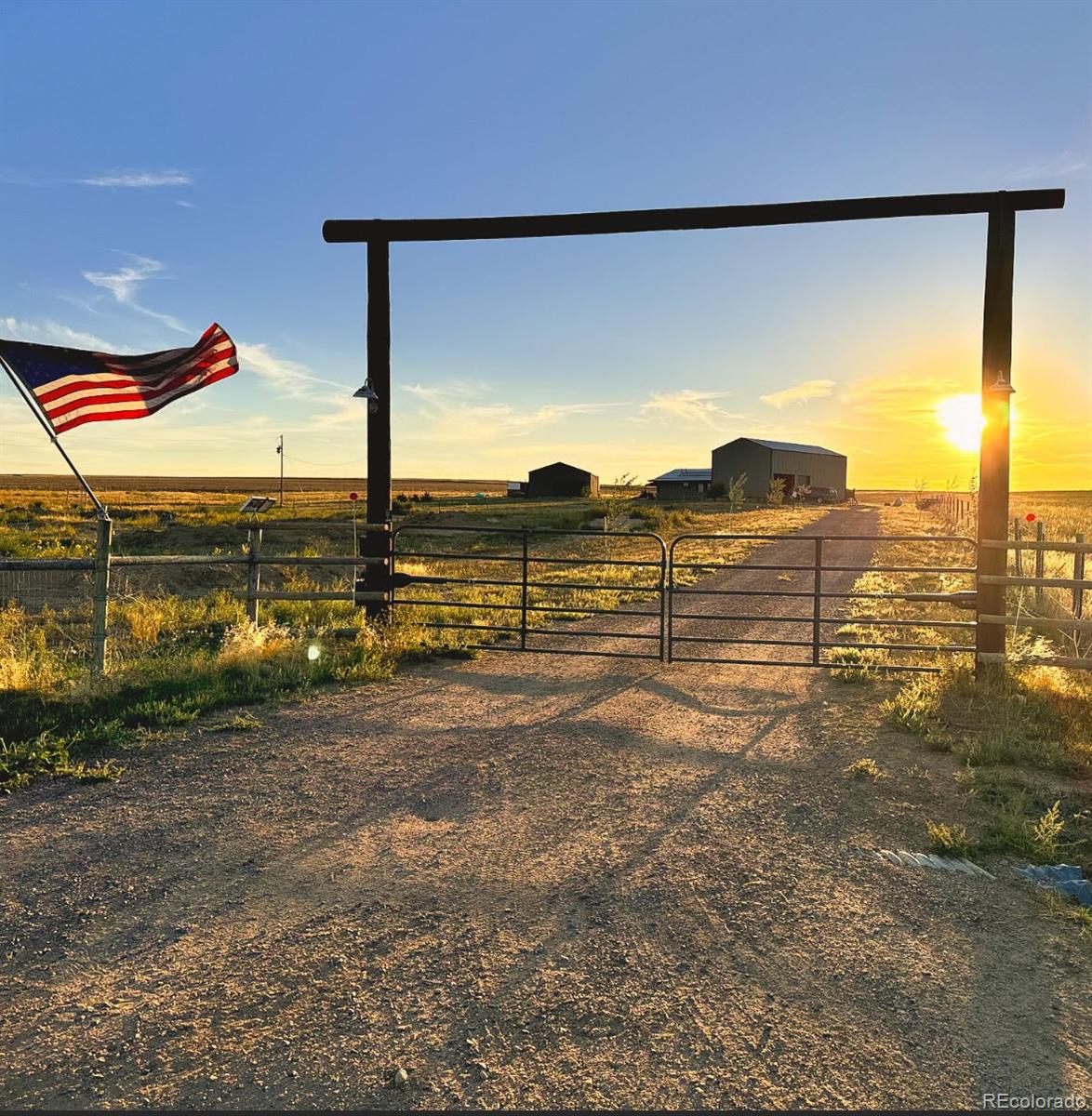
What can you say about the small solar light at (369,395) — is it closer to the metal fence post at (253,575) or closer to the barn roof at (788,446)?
the metal fence post at (253,575)

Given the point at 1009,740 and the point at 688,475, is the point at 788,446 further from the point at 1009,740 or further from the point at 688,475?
the point at 1009,740

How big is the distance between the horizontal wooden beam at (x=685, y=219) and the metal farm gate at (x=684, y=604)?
3.81 meters

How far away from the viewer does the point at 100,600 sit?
314 inches

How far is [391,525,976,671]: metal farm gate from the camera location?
9.86 m

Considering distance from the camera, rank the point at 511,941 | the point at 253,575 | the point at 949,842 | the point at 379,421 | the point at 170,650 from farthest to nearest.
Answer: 1. the point at 379,421
2. the point at 253,575
3. the point at 170,650
4. the point at 949,842
5. the point at 511,941

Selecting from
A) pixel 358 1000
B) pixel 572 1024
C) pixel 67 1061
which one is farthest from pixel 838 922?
pixel 67 1061

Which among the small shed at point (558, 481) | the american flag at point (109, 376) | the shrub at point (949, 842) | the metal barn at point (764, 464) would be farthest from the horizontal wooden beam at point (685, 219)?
the small shed at point (558, 481)

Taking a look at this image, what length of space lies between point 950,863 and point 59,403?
8396mm

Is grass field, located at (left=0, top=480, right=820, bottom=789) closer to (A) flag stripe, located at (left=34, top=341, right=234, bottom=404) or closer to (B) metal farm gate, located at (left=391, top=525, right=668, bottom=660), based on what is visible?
(B) metal farm gate, located at (left=391, top=525, right=668, bottom=660)

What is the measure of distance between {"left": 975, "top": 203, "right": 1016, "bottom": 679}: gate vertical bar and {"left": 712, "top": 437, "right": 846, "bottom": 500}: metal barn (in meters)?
70.6

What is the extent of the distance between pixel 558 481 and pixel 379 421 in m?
83.3

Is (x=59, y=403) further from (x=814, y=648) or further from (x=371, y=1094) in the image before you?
(x=814, y=648)

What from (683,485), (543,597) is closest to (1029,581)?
(543,597)

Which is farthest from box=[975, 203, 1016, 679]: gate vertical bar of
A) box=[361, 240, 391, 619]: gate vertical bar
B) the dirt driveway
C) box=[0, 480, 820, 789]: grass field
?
box=[361, 240, 391, 619]: gate vertical bar
